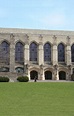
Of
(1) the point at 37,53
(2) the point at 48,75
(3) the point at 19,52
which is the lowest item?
(2) the point at 48,75

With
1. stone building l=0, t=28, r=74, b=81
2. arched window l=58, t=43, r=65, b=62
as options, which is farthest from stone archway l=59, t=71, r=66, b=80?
arched window l=58, t=43, r=65, b=62

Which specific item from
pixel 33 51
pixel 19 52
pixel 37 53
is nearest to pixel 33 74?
pixel 37 53

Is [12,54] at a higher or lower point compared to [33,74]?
higher

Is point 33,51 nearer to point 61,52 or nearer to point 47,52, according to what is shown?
point 47,52

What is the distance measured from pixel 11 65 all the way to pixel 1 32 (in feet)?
22.8

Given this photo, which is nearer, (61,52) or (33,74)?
(33,74)

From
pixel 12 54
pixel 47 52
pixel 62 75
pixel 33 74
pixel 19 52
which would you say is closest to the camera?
pixel 12 54

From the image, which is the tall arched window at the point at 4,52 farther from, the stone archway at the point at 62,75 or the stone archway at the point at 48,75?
the stone archway at the point at 62,75

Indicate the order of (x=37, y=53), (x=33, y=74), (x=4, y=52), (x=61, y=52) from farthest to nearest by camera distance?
(x=61, y=52)
(x=37, y=53)
(x=33, y=74)
(x=4, y=52)

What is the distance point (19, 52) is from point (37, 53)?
147 inches

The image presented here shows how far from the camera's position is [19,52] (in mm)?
59781

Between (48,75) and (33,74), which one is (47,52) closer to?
(48,75)

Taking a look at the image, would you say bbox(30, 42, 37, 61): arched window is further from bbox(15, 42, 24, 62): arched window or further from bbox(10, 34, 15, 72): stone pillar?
bbox(10, 34, 15, 72): stone pillar

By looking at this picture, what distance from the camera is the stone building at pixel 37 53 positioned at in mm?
58719
